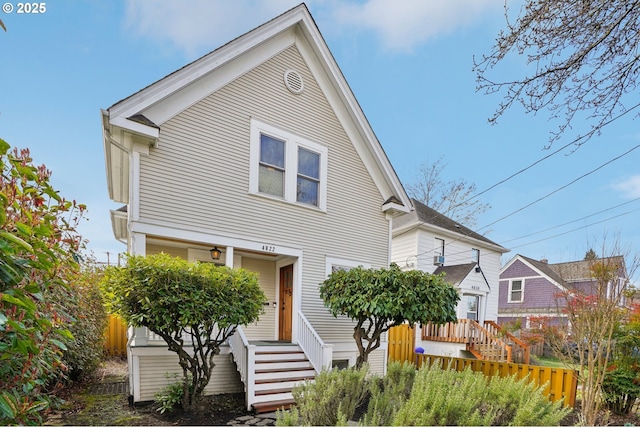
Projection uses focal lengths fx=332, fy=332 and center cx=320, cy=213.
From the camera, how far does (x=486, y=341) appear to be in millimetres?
10844

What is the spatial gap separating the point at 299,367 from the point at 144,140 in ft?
18.0

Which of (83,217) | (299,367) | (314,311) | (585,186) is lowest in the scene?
(299,367)

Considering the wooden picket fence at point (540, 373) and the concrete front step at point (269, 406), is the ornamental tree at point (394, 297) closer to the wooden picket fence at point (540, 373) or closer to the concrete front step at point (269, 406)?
the wooden picket fence at point (540, 373)

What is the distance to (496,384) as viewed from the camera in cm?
427

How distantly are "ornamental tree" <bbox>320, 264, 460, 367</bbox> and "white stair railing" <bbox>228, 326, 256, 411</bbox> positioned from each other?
80.3 inches

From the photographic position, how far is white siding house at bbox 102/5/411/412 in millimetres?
6340

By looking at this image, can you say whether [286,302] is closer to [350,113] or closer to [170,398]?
[170,398]

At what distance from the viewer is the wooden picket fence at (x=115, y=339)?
35.1ft

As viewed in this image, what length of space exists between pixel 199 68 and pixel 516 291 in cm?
2599

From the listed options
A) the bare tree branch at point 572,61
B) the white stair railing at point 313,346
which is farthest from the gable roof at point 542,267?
the bare tree branch at point 572,61

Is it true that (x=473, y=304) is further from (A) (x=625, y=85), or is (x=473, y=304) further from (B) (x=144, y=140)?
(B) (x=144, y=140)

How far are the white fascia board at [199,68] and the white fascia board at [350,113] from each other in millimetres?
722

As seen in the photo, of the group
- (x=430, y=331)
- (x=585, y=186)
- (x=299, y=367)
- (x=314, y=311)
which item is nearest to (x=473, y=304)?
(x=430, y=331)

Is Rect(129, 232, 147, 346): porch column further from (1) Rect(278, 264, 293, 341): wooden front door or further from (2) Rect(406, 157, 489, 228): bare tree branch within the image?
(2) Rect(406, 157, 489, 228): bare tree branch
